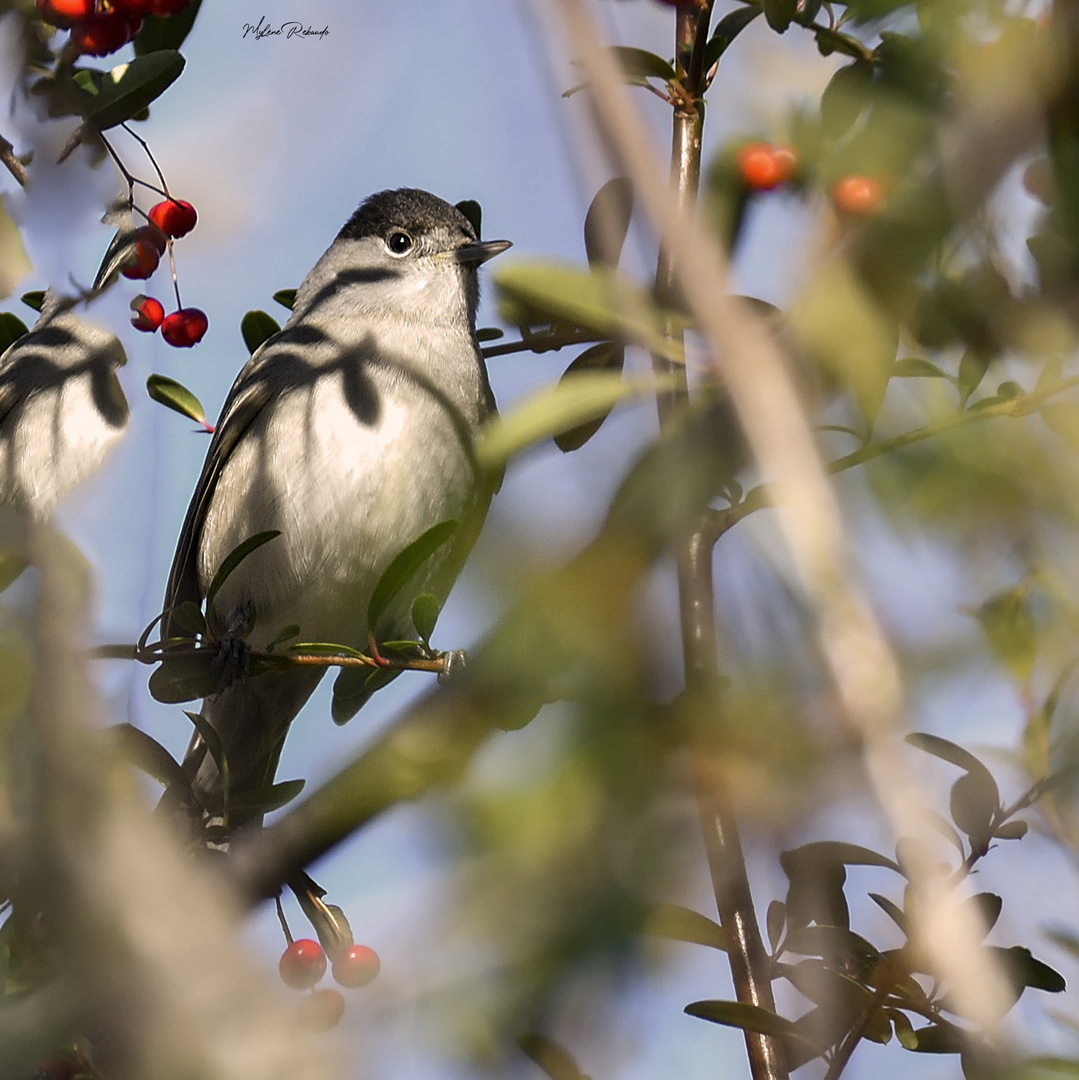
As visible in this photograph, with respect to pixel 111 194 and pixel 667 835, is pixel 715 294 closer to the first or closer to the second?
pixel 667 835

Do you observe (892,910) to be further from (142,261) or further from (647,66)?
(142,261)

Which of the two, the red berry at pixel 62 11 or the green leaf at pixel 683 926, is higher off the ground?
the red berry at pixel 62 11

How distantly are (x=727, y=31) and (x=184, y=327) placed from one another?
5.38 ft

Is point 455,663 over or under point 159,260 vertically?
under

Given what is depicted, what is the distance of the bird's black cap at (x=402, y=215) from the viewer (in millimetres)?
4695

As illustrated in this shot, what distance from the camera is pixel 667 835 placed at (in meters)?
0.73

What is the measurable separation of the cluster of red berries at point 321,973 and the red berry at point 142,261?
1543 mm

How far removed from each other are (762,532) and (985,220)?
228mm

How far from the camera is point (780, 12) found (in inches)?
70.9

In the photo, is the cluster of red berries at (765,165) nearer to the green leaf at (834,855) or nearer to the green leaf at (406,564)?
the green leaf at (834,855)

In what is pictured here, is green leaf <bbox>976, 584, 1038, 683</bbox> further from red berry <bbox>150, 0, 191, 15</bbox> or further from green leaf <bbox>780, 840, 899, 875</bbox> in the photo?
red berry <bbox>150, 0, 191, 15</bbox>

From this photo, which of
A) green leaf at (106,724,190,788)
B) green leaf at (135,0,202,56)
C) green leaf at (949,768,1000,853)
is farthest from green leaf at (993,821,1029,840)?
green leaf at (135,0,202,56)

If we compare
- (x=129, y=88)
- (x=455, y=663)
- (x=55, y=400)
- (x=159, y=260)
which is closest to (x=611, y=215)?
(x=455, y=663)

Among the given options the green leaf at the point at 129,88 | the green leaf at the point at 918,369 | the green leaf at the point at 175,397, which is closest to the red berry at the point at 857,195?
the green leaf at the point at 918,369
